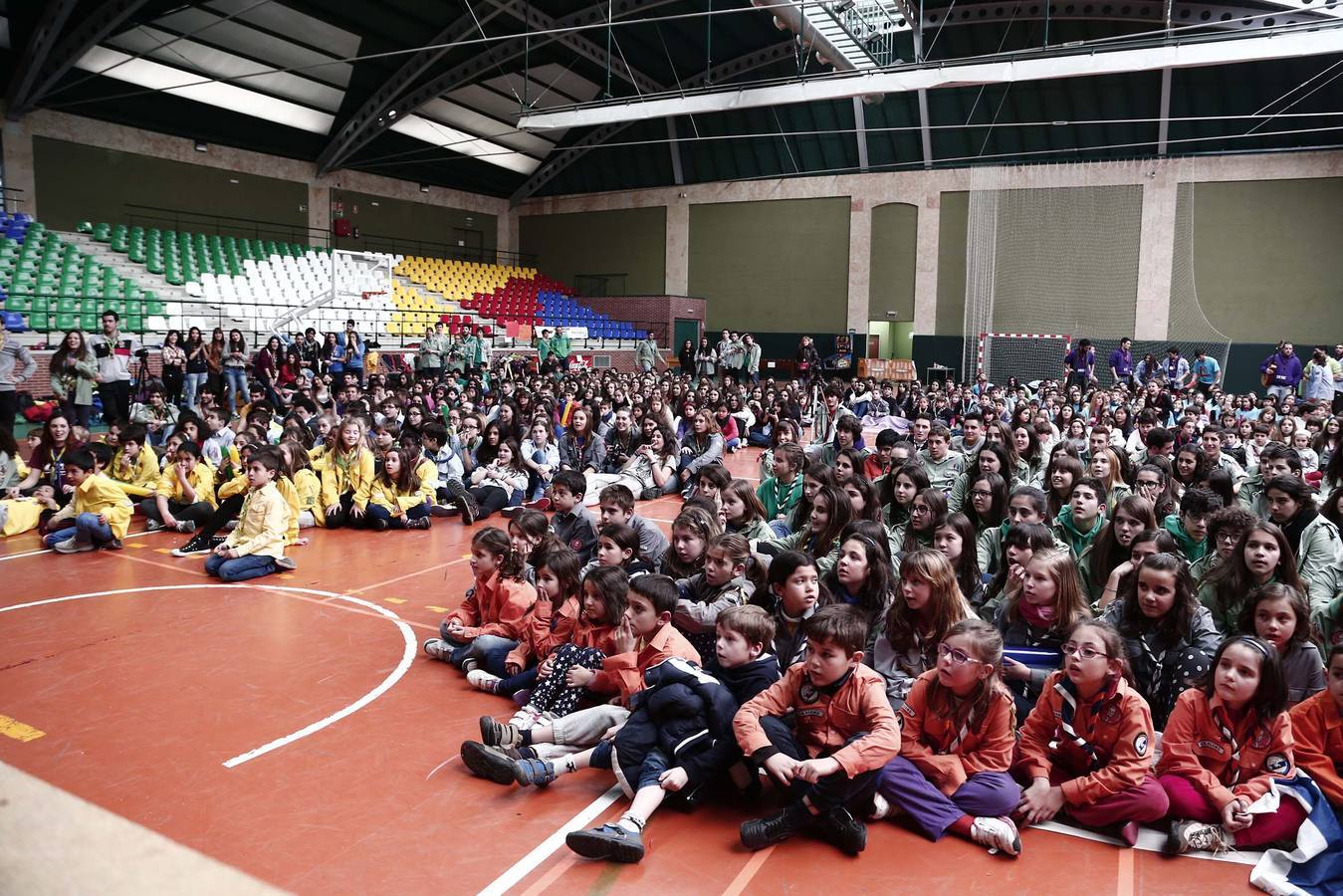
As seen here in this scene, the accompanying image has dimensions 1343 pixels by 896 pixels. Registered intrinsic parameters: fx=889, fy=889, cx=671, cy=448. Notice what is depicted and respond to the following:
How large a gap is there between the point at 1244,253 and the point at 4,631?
1022 inches

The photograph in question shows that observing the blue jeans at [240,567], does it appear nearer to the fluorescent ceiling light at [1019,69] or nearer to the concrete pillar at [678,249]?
the fluorescent ceiling light at [1019,69]

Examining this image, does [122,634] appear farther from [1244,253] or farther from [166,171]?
[1244,253]

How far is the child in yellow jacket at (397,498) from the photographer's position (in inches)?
362

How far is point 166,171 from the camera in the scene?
23.6m

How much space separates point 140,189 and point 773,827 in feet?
83.7

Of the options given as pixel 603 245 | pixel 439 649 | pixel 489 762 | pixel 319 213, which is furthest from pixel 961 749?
pixel 603 245

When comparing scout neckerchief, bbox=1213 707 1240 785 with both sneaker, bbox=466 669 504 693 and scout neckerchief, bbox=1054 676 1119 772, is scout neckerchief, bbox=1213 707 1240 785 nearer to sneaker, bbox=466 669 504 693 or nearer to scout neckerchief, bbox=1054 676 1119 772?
scout neckerchief, bbox=1054 676 1119 772

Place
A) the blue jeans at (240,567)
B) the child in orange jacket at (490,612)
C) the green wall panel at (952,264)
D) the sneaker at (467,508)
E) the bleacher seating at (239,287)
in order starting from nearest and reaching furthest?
1. the child in orange jacket at (490,612)
2. the blue jeans at (240,567)
3. the sneaker at (467,508)
4. the bleacher seating at (239,287)
5. the green wall panel at (952,264)

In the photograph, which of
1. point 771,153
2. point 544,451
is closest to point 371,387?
point 544,451

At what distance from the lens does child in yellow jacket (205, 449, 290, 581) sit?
7090 millimetres

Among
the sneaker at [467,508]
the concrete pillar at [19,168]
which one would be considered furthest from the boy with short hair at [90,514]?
the concrete pillar at [19,168]

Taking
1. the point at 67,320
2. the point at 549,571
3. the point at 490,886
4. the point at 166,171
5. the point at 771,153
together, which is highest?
the point at 771,153

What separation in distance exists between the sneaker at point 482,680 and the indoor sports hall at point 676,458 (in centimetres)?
3

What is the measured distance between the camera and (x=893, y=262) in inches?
1059
